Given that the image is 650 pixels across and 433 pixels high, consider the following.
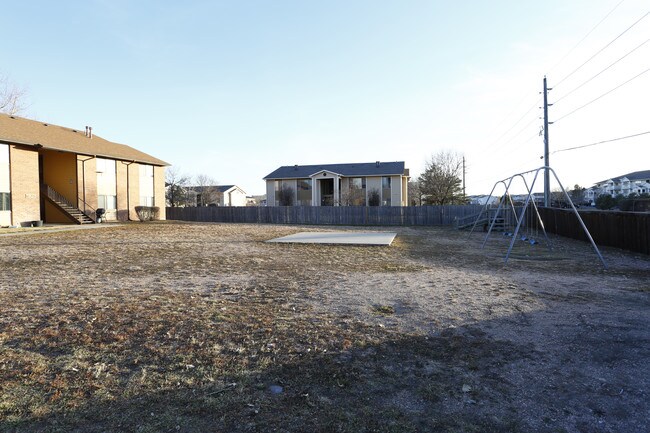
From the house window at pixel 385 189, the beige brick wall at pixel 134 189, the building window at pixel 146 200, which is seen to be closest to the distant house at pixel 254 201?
the house window at pixel 385 189

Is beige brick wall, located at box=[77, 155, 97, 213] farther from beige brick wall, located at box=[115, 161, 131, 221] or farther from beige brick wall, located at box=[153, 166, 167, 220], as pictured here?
beige brick wall, located at box=[153, 166, 167, 220]

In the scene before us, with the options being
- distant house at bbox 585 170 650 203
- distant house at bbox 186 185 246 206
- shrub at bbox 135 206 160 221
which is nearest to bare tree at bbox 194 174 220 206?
distant house at bbox 186 185 246 206

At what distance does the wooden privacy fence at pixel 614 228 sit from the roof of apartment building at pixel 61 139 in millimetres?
30637

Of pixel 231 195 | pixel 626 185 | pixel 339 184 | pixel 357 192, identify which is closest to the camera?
pixel 357 192

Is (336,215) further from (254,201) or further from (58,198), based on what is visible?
(254,201)

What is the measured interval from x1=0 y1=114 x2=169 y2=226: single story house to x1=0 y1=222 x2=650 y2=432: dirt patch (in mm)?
20728

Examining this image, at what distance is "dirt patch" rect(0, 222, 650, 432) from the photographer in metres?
2.99

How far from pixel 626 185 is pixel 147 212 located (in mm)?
95704

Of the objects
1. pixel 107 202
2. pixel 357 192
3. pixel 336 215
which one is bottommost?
pixel 336 215

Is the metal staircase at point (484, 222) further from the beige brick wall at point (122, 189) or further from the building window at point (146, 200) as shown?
the building window at point (146, 200)

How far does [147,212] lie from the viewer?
114ft

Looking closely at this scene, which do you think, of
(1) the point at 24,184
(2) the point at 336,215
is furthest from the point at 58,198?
(2) the point at 336,215

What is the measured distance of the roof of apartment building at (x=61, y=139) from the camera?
25422 mm

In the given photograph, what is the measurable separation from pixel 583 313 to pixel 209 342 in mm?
5074
